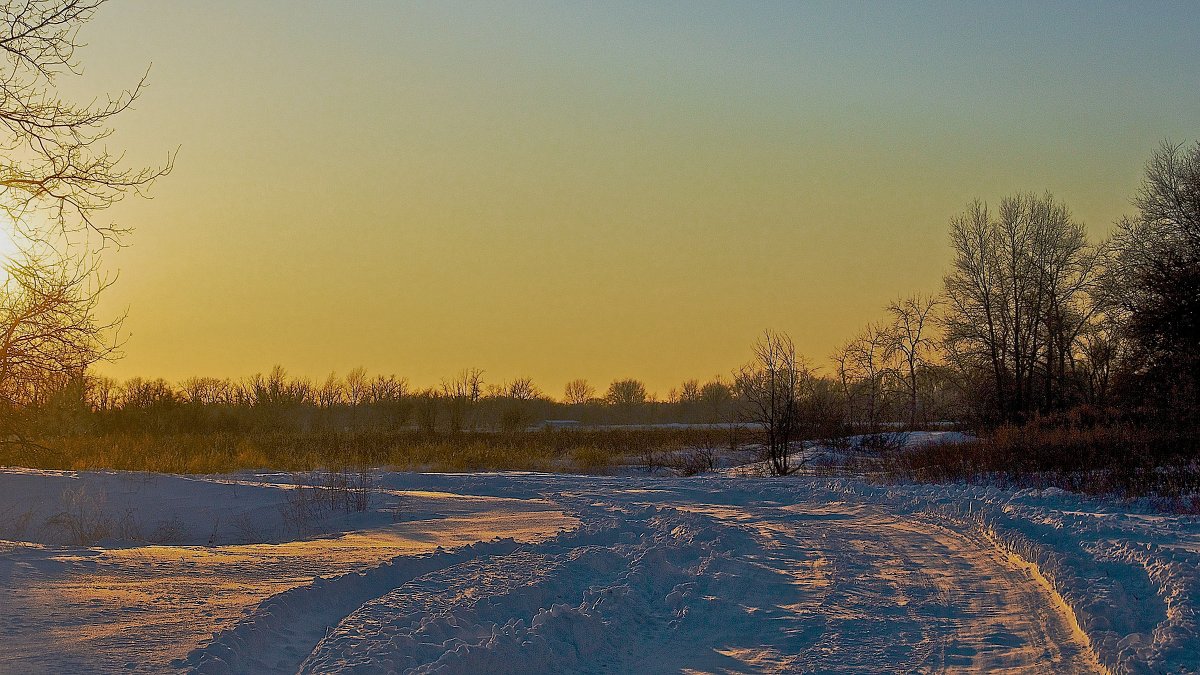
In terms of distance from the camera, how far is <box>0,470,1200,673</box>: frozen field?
640 centimetres

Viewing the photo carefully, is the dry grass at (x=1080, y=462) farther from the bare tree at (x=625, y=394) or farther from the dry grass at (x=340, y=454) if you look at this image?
the bare tree at (x=625, y=394)

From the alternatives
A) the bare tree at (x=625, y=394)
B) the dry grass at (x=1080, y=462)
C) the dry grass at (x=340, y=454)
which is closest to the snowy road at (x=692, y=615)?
the dry grass at (x=1080, y=462)

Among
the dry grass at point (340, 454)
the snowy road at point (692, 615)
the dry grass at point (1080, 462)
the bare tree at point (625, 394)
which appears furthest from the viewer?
the bare tree at point (625, 394)

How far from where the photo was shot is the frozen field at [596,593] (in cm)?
640

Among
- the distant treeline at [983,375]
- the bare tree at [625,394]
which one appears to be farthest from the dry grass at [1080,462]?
the bare tree at [625,394]

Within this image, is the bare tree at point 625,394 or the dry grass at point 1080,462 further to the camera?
the bare tree at point 625,394

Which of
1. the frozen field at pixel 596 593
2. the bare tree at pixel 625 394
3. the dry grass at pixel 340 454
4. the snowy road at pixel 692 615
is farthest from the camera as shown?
the bare tree at pixel 625 394

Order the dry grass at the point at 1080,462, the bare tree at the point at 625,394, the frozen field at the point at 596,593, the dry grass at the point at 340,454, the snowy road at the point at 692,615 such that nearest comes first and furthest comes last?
the frozen field at the point at 596,593
the snowy road at the point at 692,615
the dry grass at the point at 1080,462
the dry grass at the point at 340,454
the bare tree at the point at 625,394

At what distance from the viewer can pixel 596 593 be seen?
873 centimetres

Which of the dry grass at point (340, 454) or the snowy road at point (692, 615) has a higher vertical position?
the dry grass at point (340, 454)

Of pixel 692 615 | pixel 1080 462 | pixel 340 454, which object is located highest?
pixel 340 454

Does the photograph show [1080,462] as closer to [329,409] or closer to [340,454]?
[340,454]

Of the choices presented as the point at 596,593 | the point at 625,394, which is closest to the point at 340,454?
the point at 596,593

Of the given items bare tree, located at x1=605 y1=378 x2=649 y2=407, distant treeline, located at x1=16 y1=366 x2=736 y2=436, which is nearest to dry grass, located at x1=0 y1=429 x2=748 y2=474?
distant treeline, located at x1=16 y1=366 x2=736 y2=436
